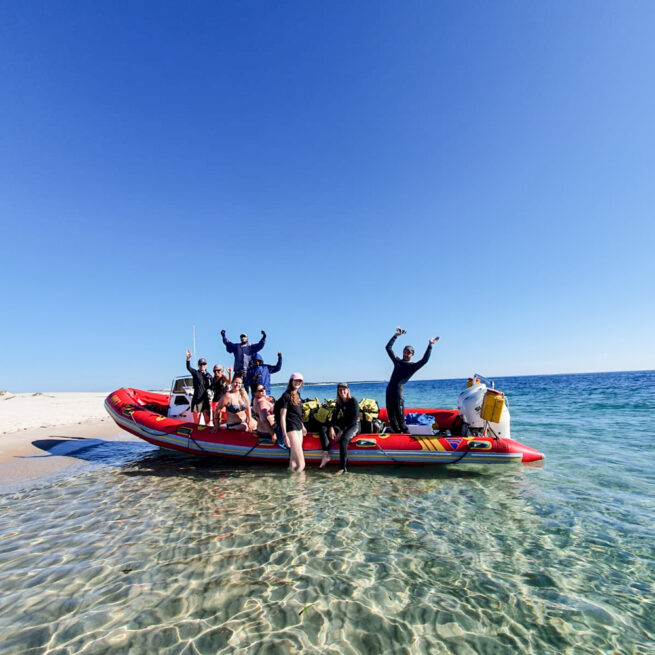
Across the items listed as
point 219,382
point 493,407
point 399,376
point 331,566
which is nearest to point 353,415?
point 399,376

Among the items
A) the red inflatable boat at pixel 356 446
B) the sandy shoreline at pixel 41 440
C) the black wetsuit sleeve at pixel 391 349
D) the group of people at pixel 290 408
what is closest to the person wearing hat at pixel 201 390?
the group of people at pixel 290 408

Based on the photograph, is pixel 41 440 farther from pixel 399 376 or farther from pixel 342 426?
pixel 399 376

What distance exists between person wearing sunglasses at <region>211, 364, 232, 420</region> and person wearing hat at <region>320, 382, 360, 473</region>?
2901 mm

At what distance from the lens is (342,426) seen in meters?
7.97

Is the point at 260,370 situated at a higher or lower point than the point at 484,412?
higher

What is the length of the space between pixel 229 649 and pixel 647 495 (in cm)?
693

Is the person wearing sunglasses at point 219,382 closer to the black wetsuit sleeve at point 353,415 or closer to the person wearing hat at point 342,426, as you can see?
the person wearing hat at point 342,426

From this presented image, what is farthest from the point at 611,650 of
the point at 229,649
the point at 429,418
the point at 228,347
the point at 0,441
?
the point at 0,441

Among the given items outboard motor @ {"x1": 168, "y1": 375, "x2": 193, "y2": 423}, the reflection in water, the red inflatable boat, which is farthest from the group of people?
the reflection in water

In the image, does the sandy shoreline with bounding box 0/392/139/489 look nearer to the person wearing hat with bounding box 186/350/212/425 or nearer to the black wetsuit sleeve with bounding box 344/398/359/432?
the person wearing hat with bounding box 186/350/212/425

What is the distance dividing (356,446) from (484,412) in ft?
9.47

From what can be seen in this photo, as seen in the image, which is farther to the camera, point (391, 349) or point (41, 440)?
point (41, 440)

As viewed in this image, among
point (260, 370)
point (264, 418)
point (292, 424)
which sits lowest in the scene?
point (292, 424)

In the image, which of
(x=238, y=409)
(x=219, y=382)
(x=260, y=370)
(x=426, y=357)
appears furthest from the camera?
(x=260, y=370)
